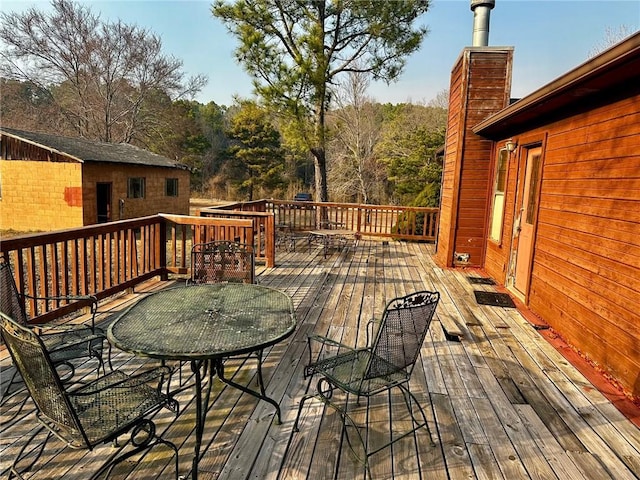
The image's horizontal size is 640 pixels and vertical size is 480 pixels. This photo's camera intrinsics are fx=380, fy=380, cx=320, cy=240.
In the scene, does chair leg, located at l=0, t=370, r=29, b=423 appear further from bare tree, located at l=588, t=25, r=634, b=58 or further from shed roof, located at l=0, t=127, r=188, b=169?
bare tree, located at l=588, t=25, r=634, b=58

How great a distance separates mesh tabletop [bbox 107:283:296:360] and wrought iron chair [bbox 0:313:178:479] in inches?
7.0

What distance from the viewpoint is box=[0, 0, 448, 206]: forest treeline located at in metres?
17.5

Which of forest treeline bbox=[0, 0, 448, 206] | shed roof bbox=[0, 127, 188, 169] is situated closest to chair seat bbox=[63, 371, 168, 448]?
shed roof bbox=[0, 127, 188, 169]

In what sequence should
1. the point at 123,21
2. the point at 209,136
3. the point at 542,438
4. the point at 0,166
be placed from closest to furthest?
the point at 542,438, the point at 0,166, the point at 123,21, the point at 209,136

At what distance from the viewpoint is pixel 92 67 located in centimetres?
1889

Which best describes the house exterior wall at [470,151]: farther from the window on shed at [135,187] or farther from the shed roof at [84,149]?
the window on shed at [135,187]

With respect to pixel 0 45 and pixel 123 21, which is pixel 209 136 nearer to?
pixel 123 21

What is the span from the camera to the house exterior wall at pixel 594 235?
2.62 metres

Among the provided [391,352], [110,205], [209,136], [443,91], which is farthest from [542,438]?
[209,136]

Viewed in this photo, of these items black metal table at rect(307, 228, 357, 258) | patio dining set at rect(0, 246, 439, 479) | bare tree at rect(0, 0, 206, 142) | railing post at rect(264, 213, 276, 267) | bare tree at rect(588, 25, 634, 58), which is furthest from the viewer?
bare tree at rect(0, 0, 206, 142)

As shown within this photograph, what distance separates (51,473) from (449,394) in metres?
2.22

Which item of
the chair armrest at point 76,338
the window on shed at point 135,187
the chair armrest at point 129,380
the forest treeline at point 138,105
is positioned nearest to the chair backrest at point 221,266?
the chair armrest at point 76,338

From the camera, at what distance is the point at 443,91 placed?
21.4 meters

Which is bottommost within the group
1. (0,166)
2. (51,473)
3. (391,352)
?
(51,473)
